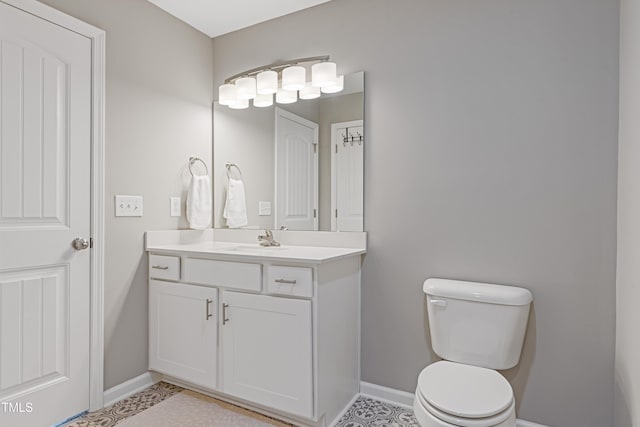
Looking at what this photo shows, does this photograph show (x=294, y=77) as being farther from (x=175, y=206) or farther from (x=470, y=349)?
(x=470, y=349)

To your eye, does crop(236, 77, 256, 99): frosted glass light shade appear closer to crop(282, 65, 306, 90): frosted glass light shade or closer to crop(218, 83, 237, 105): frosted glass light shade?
crop(218, 83, 237, 105): frosted glass light shade

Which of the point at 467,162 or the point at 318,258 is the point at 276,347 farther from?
the point at 467,162

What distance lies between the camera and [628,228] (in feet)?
4.37

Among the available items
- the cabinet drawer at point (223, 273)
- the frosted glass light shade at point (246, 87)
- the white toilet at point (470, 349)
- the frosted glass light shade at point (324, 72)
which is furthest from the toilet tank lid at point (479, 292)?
the frosted glass light shade at point (246, 87)

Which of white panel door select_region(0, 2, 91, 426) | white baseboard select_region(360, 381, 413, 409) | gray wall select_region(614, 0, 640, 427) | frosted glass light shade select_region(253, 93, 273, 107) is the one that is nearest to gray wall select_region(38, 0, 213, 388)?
white panel door select_region(0, 2, 91, 426)

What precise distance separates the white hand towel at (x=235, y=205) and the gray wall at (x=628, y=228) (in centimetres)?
196

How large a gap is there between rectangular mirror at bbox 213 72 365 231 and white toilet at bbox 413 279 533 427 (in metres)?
0.66

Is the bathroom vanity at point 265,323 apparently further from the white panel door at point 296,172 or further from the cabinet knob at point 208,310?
the white panel door at point 296,172

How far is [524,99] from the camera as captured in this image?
1.66m

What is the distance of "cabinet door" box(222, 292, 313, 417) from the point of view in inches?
64.6

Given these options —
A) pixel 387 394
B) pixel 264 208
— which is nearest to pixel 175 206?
pixel 264 208

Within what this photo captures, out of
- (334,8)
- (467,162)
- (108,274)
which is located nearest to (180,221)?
(108,274)

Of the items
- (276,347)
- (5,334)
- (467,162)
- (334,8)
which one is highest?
(334,8)

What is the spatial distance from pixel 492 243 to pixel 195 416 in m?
1.69
